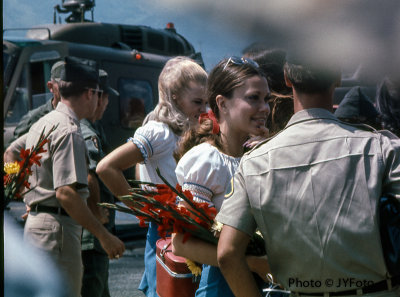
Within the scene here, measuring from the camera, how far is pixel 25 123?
5.12 meters

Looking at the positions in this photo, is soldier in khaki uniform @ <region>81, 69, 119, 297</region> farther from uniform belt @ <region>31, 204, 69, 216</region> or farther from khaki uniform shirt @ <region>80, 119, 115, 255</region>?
uniform belt @ <region>31, 204, 69, 216</region>

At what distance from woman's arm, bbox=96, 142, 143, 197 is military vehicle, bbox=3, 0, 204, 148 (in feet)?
18.6

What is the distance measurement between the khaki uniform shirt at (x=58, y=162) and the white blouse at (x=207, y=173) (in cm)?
104

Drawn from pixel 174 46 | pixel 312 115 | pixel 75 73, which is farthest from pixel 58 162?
pixel 174 46

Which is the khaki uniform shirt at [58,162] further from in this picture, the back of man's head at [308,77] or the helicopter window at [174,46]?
the helicopter window at [174,46]

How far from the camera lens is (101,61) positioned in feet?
32.1

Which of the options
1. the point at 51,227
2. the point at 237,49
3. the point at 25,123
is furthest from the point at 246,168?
the point at 25,123

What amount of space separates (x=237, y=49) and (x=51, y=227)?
90.9 inches

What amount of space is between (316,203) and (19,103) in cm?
822

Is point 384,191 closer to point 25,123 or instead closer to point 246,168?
point 246,168

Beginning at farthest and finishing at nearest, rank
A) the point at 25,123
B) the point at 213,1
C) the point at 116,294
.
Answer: the point at 116,294 < the point at 25,123 < the point at 213,1

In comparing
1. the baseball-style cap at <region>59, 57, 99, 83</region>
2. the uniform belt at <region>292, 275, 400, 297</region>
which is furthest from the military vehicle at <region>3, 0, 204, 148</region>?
the uniform belt at <region>292, 275, 400, 297</region>

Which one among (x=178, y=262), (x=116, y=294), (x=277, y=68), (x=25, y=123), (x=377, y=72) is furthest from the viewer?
(x=116, y=294)

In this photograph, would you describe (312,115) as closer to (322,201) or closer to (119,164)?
(322,201)
